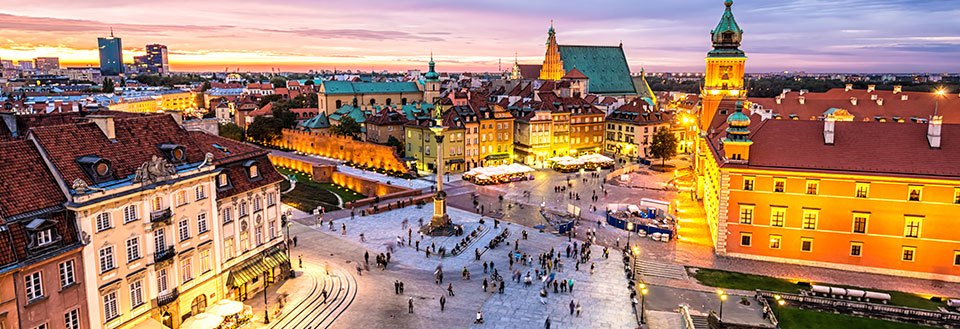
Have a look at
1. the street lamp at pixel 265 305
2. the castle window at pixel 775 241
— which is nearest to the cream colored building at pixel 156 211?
the street lamp at pixel 265 305

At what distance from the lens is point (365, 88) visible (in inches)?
5438

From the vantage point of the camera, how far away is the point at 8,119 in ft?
115

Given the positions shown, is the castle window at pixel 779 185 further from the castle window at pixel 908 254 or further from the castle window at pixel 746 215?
the castle window at pixel 908 254

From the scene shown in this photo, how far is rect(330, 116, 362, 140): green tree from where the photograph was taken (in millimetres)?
102000

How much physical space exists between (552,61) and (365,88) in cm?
4170

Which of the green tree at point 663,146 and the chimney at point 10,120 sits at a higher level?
the chimney at point 10,120

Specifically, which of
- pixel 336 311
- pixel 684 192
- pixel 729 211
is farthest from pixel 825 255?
pixel 336 311

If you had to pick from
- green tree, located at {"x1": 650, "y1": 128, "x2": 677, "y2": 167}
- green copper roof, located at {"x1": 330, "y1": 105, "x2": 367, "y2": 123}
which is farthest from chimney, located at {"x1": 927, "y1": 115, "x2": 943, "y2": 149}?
green copper roof, located at {"x1": 330, "y1": 105, "x2": 367, "y2": 123}

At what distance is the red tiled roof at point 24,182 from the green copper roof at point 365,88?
99.8 meters

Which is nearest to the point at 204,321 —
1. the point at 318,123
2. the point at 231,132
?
the point at 318,123

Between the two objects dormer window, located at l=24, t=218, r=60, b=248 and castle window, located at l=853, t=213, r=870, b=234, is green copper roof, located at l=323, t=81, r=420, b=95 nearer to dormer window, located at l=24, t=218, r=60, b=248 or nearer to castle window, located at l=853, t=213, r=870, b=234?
castle window, located at l=853, t=213, r=870, b=234

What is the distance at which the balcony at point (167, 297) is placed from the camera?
33000 millimetres

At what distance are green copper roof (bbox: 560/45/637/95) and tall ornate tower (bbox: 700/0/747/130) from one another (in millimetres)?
57013

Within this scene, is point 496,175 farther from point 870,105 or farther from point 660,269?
point 870,105
